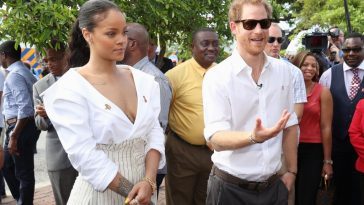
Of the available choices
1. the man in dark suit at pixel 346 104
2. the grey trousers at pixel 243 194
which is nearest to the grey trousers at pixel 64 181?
the grey trousers at pixel 243 194

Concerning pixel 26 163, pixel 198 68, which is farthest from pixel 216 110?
pixel 26 163

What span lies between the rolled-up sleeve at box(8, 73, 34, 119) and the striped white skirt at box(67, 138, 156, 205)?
3.21 metres

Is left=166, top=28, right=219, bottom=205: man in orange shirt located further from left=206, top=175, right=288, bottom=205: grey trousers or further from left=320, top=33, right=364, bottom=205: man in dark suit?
left=206, top=175, right=288, bottom=205: grey trousers

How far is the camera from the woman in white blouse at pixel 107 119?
2.61m

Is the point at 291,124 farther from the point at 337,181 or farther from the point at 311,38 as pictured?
the point at 311,38

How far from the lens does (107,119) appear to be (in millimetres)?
2619

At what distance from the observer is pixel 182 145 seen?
198 inches

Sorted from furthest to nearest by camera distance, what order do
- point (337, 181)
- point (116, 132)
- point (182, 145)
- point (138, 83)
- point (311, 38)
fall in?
point (311, 38) < point (337, 181) < point (182, 145) < point (138, 83) < point (116, 132)

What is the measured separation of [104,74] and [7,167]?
171 inches

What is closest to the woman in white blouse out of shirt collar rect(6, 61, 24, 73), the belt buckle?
the belt buckle

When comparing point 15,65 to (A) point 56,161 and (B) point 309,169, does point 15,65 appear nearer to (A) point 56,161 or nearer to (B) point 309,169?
(A) point 56,161

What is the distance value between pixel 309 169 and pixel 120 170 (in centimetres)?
284

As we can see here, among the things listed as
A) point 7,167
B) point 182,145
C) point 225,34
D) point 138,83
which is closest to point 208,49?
point 182,145

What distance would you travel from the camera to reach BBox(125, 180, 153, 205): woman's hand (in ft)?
8.75
